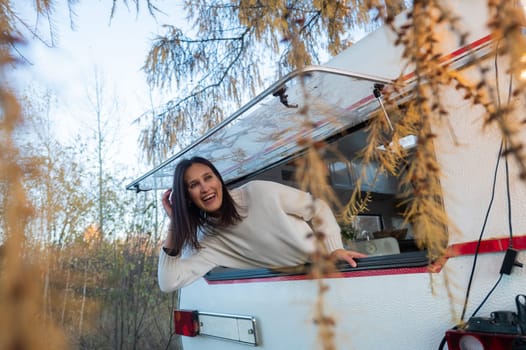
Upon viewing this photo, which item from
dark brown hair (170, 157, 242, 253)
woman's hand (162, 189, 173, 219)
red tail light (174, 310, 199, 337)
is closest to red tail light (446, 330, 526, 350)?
dark brown hair (170, 157, 242, 253)

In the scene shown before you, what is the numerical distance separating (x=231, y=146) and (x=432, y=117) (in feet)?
7.25

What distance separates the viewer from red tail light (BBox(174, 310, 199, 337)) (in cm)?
304

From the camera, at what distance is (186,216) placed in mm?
2551

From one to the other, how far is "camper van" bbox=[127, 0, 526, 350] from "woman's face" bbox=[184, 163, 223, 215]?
0.48ft

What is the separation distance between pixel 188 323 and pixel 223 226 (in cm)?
94

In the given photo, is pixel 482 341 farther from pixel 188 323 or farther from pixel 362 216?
pixel 362 216

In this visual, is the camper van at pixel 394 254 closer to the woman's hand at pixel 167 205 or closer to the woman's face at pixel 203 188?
the woman's face at pixel 203 188

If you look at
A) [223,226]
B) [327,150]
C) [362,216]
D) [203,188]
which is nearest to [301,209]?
[223,226]

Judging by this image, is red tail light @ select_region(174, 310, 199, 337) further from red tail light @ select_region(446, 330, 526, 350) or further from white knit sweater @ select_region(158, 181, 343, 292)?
red tail light @ select_region(446, 330, 526, 350)

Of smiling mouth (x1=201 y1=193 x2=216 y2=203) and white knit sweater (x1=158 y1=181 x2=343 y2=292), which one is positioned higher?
smiling mouth (x1=201 y1=193 x2=216 y2=203)

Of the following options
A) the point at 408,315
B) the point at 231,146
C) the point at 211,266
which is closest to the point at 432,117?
the point at 408,315

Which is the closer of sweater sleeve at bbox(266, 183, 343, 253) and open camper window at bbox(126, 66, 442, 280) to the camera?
open camper window at bbox(126, 66, 442, 280)

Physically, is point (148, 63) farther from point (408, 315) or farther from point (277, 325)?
point (408, 315)

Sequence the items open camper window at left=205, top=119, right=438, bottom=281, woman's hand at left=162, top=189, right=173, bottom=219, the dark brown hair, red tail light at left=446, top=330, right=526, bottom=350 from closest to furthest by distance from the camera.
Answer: red tail light at left=446, top=330, right=526, bottom=350 < open camper window at left=205, top=119, right=438, bottom=281 < the dark brown hair < woman's hand at left=162, top=189, right=173, bottom=219
